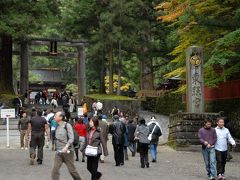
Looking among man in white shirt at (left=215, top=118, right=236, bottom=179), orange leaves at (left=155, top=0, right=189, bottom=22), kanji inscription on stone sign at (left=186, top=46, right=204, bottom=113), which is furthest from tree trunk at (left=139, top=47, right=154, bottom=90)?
man in white shirt at (left=215, top=118, right=236, bottom=179)

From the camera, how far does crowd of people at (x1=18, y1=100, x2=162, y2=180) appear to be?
1049 cm

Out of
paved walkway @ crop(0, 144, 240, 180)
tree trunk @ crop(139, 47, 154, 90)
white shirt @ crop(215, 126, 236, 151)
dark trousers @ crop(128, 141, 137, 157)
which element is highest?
tree trunk @ crop(139, 47, 154, 90)

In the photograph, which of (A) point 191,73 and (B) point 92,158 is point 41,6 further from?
(B) point 92,158

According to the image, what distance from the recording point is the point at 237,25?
815 inches

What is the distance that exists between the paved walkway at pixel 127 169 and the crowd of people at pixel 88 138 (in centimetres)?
42

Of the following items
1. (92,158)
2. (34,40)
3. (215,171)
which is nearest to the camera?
(92,158)

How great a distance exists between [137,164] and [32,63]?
173 ft

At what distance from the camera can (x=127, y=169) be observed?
47.4 ft

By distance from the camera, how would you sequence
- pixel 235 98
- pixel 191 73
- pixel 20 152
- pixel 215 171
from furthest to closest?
pixel 235 98, pixel 191 73, pixel 20 152, pixel 215 171

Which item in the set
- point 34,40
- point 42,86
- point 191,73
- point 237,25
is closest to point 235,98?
point 191,73

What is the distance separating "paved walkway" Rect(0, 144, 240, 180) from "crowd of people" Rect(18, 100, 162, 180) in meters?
0.42

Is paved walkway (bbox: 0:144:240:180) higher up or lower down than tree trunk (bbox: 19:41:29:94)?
lower down

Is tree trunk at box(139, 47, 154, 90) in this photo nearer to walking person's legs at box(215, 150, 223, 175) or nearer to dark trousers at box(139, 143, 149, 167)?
dark trousers at box(139, 143, 149, 167)

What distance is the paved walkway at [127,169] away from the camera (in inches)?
511
